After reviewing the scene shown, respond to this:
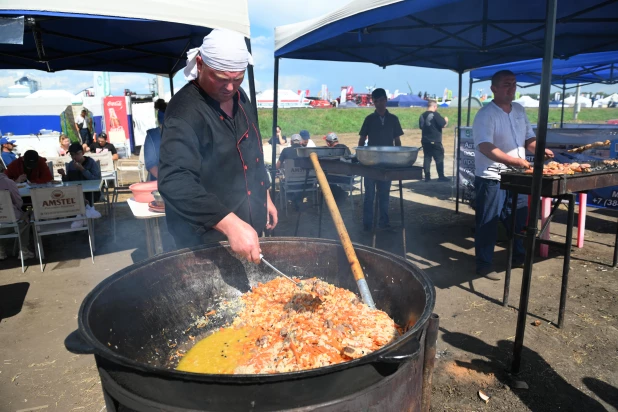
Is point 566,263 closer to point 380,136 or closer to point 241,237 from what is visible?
point 241,237

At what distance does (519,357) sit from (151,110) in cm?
2116

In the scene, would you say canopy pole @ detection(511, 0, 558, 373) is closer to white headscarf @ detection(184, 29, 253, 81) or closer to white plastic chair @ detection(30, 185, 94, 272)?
white headscarf @ detection(184, 29, 253, 81)

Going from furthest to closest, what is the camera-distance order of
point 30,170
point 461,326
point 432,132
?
1. point 432,132
2. point 30,170
3. point 461,326

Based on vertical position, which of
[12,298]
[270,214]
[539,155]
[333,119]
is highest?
[333,119]

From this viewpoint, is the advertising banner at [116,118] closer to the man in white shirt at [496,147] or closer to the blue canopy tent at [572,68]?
the blue canopy tent at [572,68]

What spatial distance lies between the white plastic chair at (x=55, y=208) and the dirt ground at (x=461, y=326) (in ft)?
1.86

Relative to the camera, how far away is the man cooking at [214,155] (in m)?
1.88

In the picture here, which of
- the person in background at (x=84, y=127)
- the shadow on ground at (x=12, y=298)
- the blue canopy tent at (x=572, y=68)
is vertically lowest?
the shadow on ground at (x=12, y=298)

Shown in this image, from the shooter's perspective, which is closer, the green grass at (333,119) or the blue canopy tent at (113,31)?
the blue canopy tent at (113,31)

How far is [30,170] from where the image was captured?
6824 mm

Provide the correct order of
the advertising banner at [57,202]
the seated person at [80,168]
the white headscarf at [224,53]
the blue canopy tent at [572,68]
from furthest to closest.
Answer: the blue canopy tent at [572,68]
the seated person at [80,168]
the advertising banner at [57,202]
the white headscarf at [224,53]

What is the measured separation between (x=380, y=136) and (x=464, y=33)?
2.06m

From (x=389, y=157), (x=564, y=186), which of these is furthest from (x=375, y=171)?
(x=564, y=186)

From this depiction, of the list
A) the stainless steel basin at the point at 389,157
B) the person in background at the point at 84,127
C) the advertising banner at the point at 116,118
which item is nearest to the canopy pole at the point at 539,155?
the stainless steel basin at the point at 389,157
